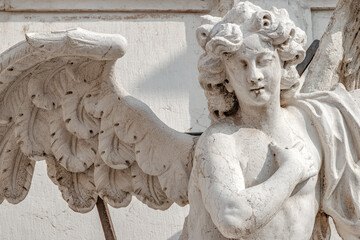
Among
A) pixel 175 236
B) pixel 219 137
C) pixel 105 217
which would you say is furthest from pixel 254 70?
pixel 175 236

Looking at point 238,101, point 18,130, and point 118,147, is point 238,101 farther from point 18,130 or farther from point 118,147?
point 18,130

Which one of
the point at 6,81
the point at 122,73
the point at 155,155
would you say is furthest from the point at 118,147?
the point at 122,73

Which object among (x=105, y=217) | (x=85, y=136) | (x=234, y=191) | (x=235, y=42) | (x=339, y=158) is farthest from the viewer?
(x=105, y=217)

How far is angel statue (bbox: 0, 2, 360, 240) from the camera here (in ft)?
14.7

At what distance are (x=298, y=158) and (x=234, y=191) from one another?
0.28 m

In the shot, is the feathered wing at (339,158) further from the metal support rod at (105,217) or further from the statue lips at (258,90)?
the metal support rod at (105,217)

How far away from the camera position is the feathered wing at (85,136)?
488 centimetres

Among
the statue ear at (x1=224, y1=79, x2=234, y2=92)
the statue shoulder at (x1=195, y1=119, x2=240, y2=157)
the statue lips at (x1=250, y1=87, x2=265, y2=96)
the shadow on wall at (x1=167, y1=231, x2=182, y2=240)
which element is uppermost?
the statue lips at (x1=250, y1=87, x2=265, y2=96)

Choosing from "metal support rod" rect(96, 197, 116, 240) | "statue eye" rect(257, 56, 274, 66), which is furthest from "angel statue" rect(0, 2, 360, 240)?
"metal support rod" rect(96, 197, 116, 240)

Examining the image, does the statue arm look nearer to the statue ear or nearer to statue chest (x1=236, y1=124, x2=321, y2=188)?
statue chest (x1=236, y1=124, x2=321, y2=188)

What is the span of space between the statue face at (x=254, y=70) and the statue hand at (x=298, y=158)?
0.18 metres

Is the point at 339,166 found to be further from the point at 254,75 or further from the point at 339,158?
the point at 254,75

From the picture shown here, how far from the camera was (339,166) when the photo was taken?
15.4 feet

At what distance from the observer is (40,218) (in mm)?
5996
